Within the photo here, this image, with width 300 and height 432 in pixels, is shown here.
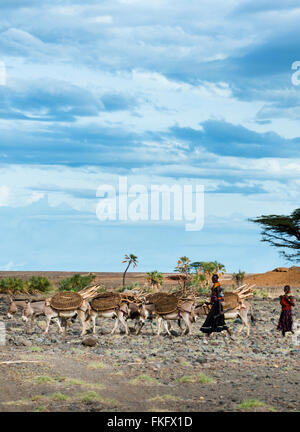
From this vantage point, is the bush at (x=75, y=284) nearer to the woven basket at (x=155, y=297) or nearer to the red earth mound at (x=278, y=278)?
the woven basket at (x=155, y=297)

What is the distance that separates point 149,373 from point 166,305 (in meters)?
5.67

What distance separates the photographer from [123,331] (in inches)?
824

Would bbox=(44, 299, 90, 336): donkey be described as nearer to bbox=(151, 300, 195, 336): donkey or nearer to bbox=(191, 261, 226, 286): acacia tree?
bbox=(151, 300, 195, 336): donkey

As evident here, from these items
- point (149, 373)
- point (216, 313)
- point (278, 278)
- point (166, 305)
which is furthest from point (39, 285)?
point (278, 278)

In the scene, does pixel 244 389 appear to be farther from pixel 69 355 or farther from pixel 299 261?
pixel 299 261

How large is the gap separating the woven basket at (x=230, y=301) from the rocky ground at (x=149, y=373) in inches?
38.9

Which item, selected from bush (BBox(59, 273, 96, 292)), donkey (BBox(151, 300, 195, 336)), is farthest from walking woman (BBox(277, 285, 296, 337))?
bush (BBox(59, 273, 96, 292))

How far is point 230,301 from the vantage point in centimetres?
1944

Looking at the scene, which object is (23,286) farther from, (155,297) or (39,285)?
(155,297)

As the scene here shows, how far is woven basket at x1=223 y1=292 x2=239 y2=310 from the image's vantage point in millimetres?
19375

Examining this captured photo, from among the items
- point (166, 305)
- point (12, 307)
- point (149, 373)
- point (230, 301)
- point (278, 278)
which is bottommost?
point (149, 373)

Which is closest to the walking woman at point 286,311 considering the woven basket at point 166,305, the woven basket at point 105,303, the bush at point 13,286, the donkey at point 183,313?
the donkey at point 183,313

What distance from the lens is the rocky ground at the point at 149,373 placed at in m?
10.6
